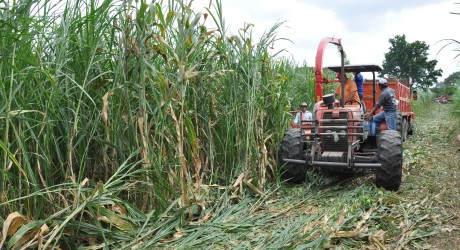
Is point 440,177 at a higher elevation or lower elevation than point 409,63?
lower

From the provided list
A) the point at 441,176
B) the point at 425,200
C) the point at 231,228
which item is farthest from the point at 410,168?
the point at 231,228

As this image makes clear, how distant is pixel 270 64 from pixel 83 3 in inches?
97.7

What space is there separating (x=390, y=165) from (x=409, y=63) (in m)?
50.1

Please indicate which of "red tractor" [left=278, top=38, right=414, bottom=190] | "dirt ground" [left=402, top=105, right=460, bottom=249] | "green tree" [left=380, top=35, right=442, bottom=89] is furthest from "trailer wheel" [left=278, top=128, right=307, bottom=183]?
"green tree" [left=380, top=35, right=442, bottom=89]

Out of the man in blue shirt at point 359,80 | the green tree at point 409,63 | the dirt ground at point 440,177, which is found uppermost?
the green tree at point 409,63

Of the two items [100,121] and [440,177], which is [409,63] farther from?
[100,121]

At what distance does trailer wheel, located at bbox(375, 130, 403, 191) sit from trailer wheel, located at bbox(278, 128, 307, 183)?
82cm

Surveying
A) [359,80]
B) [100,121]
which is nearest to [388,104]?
[359,80]

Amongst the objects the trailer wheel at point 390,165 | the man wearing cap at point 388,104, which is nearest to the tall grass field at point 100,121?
the trailer wheel at point 390,165

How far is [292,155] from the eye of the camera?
16.1 ft

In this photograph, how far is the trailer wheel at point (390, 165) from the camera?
4586 millimetres

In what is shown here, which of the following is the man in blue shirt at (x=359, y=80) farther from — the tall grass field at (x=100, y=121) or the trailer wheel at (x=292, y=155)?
the tall grass field at (x=100, y=121)

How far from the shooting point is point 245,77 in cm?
445

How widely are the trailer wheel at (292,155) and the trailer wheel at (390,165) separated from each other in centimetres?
82
